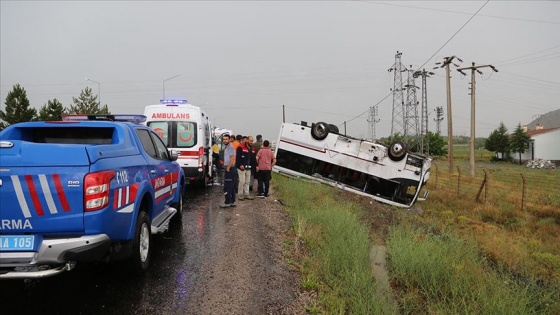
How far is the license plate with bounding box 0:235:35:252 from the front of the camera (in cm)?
337

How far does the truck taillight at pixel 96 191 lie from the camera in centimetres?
345

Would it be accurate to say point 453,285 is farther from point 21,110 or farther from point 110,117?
point 21,110

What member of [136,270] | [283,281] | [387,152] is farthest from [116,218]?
[387,152]

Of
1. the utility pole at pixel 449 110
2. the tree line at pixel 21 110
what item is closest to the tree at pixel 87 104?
the tree line at pixel 21 110

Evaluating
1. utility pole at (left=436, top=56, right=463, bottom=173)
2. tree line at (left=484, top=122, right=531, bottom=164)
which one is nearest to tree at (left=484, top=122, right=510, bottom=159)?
tree line at (left=484, top=122, right=531, bottom=164)

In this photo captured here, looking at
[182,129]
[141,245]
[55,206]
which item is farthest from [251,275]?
[182,129]

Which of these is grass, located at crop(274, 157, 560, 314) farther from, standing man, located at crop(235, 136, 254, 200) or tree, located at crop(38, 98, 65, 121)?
tree, located at crop(38, 98, 65, 121)

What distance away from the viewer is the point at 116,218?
3760 millimetres

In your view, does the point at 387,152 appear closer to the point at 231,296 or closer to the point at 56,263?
the point at 231,296

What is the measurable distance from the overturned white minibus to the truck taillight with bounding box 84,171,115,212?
35.5 ft

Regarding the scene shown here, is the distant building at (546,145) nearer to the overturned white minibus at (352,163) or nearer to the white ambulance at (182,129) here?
the overturned white minibus at (352,163)

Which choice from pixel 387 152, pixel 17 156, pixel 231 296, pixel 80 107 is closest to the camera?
pixel 17 156

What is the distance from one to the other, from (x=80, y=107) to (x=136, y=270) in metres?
56.2

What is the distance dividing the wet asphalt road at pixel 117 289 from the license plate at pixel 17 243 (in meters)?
0.70
